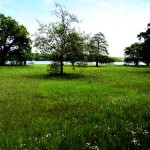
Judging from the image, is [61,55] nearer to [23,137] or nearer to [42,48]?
[42,48]

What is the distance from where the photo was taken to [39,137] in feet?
33.5

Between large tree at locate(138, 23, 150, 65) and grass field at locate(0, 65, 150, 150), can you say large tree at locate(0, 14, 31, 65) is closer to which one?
large tree at locate(138, 23, 150, 65)

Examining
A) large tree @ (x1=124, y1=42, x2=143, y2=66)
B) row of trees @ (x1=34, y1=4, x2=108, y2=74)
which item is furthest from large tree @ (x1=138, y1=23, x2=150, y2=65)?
large tree @ (x1=124, y1=42, x2=143, y2=66)

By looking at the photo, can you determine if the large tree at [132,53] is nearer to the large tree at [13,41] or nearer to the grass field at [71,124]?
the large tree at [13,41]

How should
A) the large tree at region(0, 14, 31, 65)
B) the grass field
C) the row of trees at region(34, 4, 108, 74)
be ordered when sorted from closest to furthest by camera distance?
the grass field, the row of trees at region(34, 4, 108, 74), the large tree at region(0, 14, 31, 65)

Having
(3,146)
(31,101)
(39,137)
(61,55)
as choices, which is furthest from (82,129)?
(61,55)

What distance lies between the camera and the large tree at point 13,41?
278 feet

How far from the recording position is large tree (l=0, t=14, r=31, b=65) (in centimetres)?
8469

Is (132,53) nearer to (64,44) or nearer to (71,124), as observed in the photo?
(64,44)

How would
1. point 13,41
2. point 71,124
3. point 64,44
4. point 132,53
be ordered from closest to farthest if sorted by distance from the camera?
1. point 71,124
2. point 64,44
3. point 13,41
4. point 132,53

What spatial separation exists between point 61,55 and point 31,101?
2578 cm

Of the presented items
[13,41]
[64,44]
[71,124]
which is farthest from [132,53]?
[71,124]

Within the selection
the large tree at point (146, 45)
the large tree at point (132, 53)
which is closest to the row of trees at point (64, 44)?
the large tree at point (146, 45)

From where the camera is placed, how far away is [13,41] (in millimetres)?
86562
